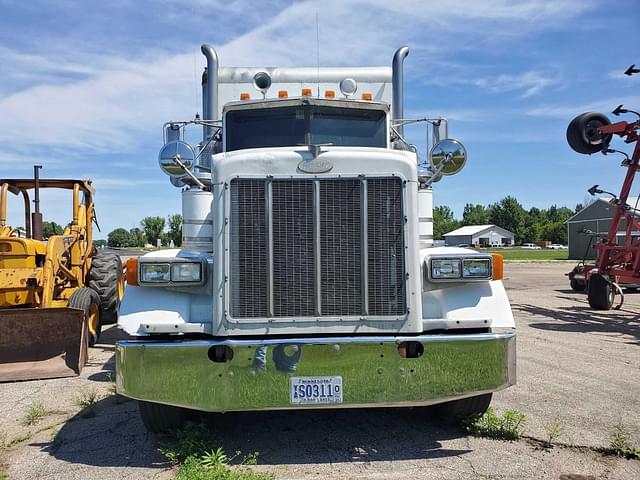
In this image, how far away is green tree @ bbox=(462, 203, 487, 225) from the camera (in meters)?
107

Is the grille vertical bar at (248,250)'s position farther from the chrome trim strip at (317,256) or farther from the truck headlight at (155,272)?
A: the truck headlight at (155,272)

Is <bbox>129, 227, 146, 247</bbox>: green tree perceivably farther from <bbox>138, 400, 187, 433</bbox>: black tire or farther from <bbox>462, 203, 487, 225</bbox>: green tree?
<bbox>138, 400, 187, 433</bbox>: black tire

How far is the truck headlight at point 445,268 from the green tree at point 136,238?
76529 mm

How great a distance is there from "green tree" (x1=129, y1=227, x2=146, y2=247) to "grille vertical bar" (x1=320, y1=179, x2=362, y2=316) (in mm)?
76428

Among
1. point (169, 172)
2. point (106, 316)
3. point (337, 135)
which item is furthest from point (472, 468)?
point (106, 316)

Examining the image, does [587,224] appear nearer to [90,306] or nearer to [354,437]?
[90,306]

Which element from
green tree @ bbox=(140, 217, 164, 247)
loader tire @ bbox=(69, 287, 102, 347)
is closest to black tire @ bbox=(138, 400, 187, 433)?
loader tire @ bbox=(69, 287, 102, 347)

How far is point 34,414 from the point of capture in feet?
16.6

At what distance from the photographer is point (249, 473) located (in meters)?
3.60

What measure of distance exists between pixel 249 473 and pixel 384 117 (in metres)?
3.50

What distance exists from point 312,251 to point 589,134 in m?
10.2

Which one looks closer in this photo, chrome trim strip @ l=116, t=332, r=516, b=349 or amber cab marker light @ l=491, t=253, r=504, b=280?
chrome trim strip @ l=116, t=332, r=516, b=349

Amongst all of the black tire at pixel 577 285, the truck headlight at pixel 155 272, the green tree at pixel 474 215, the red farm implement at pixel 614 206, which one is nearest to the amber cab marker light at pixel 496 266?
the truck headlight at pixel 155 272

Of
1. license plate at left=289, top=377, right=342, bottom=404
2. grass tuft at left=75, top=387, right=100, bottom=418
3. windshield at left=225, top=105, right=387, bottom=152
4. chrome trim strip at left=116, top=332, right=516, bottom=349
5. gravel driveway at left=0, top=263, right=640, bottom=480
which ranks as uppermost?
windshield at left=225, top=105, right=387, bottom=152
